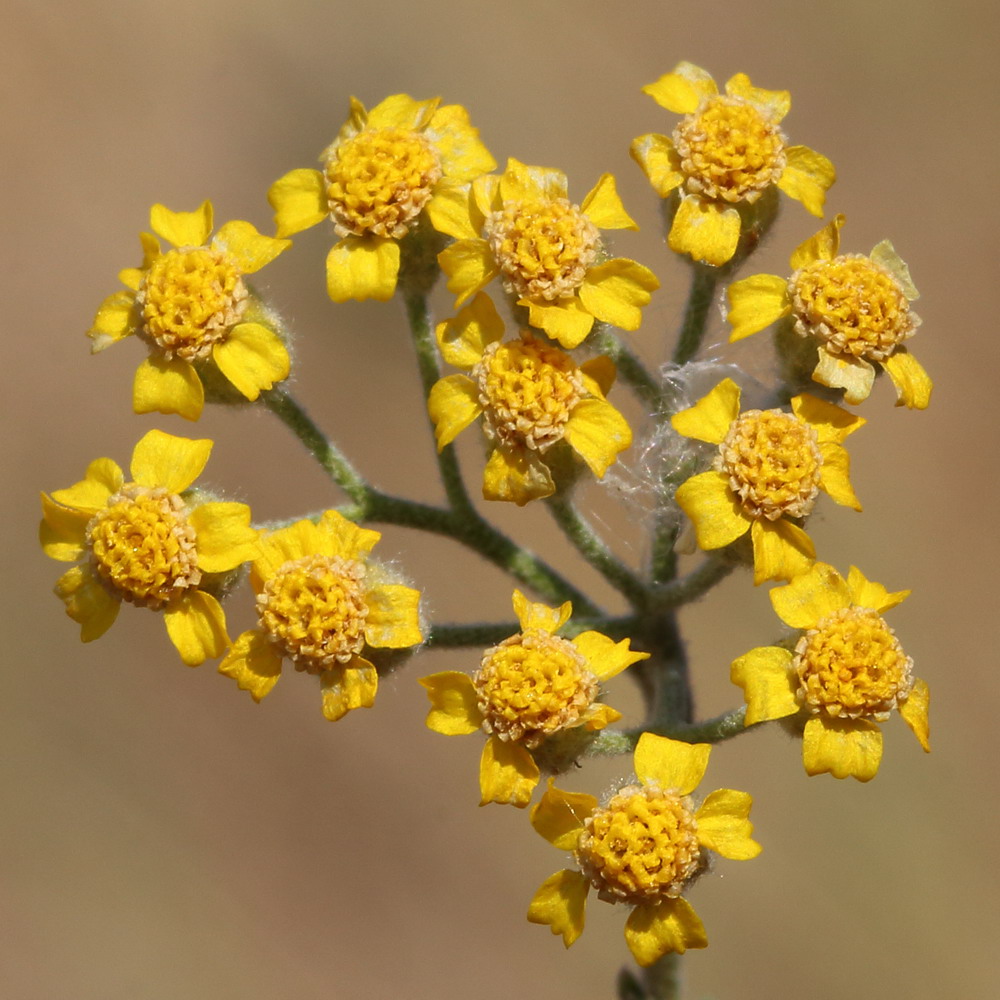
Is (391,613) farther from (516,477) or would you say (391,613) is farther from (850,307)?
(850,307)

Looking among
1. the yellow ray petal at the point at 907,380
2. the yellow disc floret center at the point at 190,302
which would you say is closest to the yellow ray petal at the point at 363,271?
the yellow disc floret center at the point at 190,302

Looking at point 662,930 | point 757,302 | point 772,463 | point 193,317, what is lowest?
point 662,930

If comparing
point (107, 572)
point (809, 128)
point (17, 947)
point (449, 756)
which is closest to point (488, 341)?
point (107, 572)

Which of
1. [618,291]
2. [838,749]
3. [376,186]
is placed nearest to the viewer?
[838,749]

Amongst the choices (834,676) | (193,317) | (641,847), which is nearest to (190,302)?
(193,317)

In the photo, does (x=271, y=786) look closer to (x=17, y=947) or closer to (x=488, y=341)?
(x=17, y=947)

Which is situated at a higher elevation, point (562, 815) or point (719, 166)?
point (719, 166)

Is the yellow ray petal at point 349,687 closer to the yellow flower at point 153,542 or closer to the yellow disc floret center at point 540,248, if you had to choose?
the yellow flower at point 153,542
